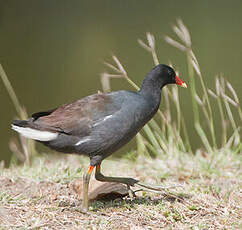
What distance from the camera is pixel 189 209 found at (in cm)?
287

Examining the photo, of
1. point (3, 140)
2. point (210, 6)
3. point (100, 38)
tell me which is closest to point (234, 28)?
point (210, 6)

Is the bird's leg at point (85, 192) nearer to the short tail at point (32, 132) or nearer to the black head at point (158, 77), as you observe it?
the short tail at point (32, 132)

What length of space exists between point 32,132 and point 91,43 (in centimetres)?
765

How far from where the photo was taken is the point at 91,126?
9.21 feet

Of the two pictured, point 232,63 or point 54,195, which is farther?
point 232,63

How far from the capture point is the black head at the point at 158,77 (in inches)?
121

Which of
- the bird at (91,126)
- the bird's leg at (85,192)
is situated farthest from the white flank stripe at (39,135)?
the bird's leg at (85,192)

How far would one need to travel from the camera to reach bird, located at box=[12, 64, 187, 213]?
9.12 feet

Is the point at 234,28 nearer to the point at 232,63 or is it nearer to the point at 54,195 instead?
the point at 232,63

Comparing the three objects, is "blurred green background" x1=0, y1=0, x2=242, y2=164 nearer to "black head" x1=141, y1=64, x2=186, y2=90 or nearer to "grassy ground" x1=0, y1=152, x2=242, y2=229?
"grassy ground" x1=0, y1=152, x2=242, y2=229

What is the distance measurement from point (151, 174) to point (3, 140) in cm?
377

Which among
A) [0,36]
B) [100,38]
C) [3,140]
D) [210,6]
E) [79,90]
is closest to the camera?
[3,140]

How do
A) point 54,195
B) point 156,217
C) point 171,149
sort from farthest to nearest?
point 171,149
point 54,195
point 156,217

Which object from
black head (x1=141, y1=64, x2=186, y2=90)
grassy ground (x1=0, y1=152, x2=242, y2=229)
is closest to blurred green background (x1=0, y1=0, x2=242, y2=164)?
grassy ground (x1=0, y1=152, x2=242, y2=229)
